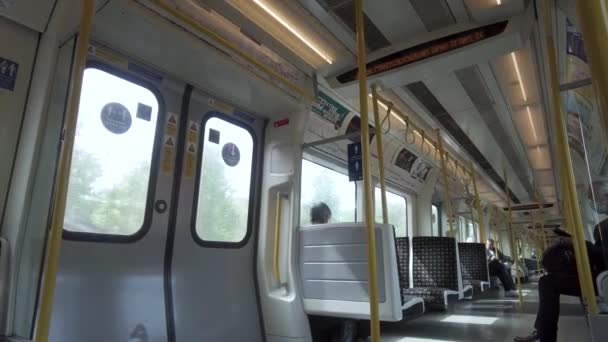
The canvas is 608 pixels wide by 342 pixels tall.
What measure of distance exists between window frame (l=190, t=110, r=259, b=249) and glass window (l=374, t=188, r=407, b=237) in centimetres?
433

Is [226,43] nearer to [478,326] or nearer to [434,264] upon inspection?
[434,264]

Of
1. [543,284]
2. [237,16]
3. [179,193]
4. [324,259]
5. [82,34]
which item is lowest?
[543,284]

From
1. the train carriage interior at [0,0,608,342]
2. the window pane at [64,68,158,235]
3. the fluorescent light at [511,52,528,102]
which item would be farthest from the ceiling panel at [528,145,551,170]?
the window pane at [64,68,158,235]

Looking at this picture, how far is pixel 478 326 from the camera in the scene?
4.73 meters

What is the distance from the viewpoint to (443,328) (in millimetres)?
4613

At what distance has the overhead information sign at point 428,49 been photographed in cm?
286

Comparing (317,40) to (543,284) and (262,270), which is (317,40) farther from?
(543,284)

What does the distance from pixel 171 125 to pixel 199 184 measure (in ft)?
1.73

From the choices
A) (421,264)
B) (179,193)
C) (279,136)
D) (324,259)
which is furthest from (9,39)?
(421,264)

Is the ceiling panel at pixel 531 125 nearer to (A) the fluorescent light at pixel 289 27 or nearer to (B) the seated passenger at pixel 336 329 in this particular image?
(A) the fluorescent light at pixel 289 27

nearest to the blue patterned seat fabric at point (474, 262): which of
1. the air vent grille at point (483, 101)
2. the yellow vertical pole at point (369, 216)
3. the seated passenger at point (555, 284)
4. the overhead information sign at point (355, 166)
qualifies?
the air vent grille at point (483, 101)

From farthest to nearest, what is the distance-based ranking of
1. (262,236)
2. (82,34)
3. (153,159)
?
1. (262,236)
2. (153,159)
3. (82,34)

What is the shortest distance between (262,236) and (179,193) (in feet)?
2.90

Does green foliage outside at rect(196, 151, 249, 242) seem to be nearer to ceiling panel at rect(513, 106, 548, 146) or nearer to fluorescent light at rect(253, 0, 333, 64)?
fluorescent light at rect(253, 0, 333, 64)
